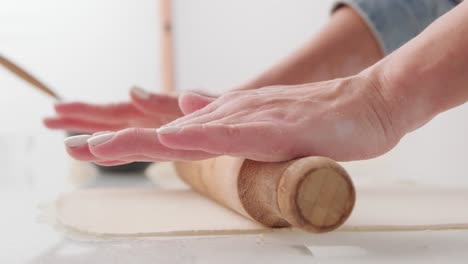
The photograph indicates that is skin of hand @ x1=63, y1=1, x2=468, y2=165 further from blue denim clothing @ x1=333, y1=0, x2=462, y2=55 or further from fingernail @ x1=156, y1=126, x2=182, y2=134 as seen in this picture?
blue denim clothing @ x1=333, y1=0, x2=462, y2=55

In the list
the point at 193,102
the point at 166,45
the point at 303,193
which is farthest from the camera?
the point at 166,45

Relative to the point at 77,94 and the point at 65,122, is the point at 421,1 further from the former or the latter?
the point at 77,94

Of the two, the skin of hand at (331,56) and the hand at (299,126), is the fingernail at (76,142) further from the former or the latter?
the skin of hand at (331,56)

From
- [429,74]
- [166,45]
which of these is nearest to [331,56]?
[429,74]

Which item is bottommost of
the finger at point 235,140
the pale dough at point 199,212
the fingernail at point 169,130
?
the pale dough at point 199,212

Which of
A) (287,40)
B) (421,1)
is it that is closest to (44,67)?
(287,40)

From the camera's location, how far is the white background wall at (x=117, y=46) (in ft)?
9.58

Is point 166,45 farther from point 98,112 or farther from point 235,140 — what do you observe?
point 235,140

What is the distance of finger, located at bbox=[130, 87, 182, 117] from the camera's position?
1187 mm

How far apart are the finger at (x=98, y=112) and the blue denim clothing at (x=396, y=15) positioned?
523 millimetres

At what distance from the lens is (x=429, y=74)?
2.23ft

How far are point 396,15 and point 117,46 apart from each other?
2.01 m

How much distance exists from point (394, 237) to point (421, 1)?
0.68 meters

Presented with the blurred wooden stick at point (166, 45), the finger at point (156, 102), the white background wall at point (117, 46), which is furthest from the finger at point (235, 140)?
the blurred wooden stick at point (166, 45)
